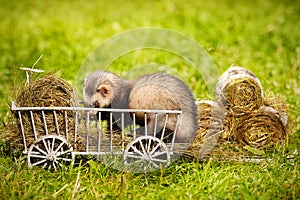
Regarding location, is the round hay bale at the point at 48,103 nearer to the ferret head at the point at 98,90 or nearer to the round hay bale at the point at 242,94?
the ferret head at the point at 98,90

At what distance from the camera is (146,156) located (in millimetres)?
3998

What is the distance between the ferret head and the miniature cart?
0.37 metres

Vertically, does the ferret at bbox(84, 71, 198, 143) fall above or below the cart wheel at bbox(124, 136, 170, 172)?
above

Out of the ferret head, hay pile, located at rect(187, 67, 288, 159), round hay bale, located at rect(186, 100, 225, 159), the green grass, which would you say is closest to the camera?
the green grass

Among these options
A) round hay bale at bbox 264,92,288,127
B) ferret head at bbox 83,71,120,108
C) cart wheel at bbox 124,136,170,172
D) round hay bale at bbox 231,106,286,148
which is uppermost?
ferret head at bbox 83,71,120,108

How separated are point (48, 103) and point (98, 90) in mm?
624

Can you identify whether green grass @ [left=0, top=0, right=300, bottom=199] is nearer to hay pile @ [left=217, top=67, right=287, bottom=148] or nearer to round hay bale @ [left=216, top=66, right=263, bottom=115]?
hay pile @ [left=217, top=67, right=287, bottom=148]

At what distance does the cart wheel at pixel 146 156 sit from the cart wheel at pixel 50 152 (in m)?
0.50

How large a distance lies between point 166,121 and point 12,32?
5995 millimetres

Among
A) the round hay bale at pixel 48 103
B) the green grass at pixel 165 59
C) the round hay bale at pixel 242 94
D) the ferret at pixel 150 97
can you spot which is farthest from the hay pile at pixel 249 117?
the round hay bale at pixel 48 103

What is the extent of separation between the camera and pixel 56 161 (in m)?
3.99

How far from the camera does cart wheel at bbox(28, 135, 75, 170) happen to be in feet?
13.0

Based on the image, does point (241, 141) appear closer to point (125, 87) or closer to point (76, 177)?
point (125, 87)

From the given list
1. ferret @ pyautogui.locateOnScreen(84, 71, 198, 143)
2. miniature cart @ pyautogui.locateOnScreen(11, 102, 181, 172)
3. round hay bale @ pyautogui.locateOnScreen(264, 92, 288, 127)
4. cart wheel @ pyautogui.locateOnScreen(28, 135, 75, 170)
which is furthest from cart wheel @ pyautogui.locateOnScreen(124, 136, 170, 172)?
round hay bale @ pyautogui.locateOnScreen(264, 92, 288, 127)
